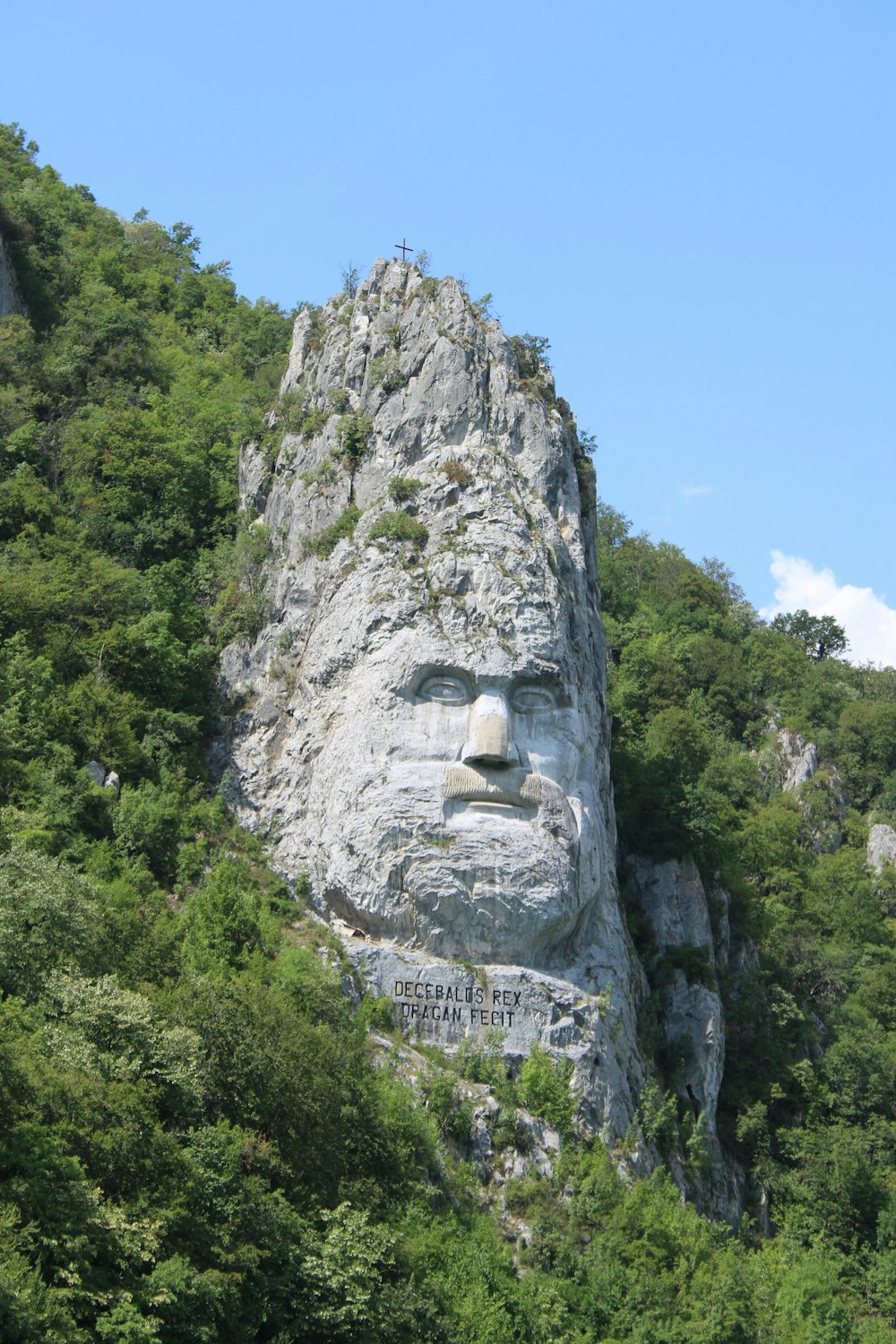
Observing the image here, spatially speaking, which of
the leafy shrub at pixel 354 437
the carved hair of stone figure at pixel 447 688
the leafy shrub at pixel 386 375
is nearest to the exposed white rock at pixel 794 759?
the carved hair of stone figure at pixel 447 688

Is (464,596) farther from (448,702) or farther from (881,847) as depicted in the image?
(881,847)

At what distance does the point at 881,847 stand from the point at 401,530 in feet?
83.8

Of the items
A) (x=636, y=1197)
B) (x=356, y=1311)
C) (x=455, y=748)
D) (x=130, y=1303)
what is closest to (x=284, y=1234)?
(x=356, y=1311)

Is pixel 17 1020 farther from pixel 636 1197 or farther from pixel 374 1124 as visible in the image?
pixel 636 1197

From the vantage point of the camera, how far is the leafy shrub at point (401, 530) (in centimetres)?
3706

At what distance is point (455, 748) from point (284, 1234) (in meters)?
10.8

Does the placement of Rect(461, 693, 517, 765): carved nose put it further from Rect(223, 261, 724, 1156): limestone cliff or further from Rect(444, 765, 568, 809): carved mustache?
Rect(444, 765, 568, 809): carved mustache

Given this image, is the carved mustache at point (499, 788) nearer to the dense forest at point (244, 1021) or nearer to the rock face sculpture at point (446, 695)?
the rock face sculpture at point (446, 695)

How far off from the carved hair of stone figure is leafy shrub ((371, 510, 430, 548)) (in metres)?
0.05

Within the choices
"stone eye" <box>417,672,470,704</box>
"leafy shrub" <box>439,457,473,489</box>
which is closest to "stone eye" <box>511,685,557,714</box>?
"stone eye" <box>417,672,470,704</box>

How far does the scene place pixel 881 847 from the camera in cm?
5725

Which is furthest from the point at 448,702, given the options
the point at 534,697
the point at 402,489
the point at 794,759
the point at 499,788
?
the point at 794,759

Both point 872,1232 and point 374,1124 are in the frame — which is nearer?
point 374,1124

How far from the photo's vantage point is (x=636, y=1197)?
102ft
